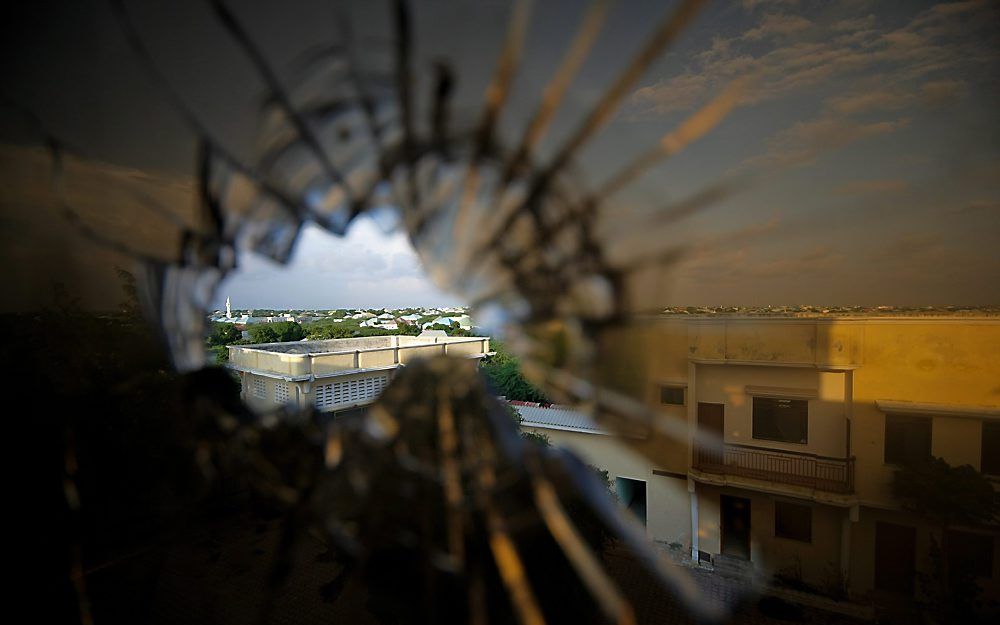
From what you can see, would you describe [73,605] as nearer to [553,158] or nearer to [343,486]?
[343,486]

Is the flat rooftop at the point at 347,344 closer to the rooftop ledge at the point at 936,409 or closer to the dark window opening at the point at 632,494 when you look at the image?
the dark window opening at the point at 632,494

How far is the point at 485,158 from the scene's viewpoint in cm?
76

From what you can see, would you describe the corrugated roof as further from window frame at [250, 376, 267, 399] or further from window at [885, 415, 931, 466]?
window frame at [250, 376, 267, 399]

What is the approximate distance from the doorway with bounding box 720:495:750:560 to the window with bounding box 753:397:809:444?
0.74 metres

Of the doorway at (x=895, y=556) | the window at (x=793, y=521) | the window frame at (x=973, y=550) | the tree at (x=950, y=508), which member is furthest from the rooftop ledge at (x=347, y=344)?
the window frame at (x=973, y=550)

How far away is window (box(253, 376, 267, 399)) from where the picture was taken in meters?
2.03

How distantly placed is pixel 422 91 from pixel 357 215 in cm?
30

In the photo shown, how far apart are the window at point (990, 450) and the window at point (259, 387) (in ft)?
16.3

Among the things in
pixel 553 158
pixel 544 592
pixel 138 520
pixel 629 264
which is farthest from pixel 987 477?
pixel 138 520

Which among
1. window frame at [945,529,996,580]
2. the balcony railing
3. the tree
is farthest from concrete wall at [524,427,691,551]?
window frame at [945,529,996,580]

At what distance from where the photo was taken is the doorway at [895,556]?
12.2ft

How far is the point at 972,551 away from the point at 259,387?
5.32 m

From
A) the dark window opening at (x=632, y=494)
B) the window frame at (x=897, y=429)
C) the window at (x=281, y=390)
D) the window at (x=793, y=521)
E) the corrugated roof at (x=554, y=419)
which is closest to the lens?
the window at (x=281, y=390)

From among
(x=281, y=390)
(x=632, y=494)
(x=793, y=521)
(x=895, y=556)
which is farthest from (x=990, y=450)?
(x=281, y=390)
